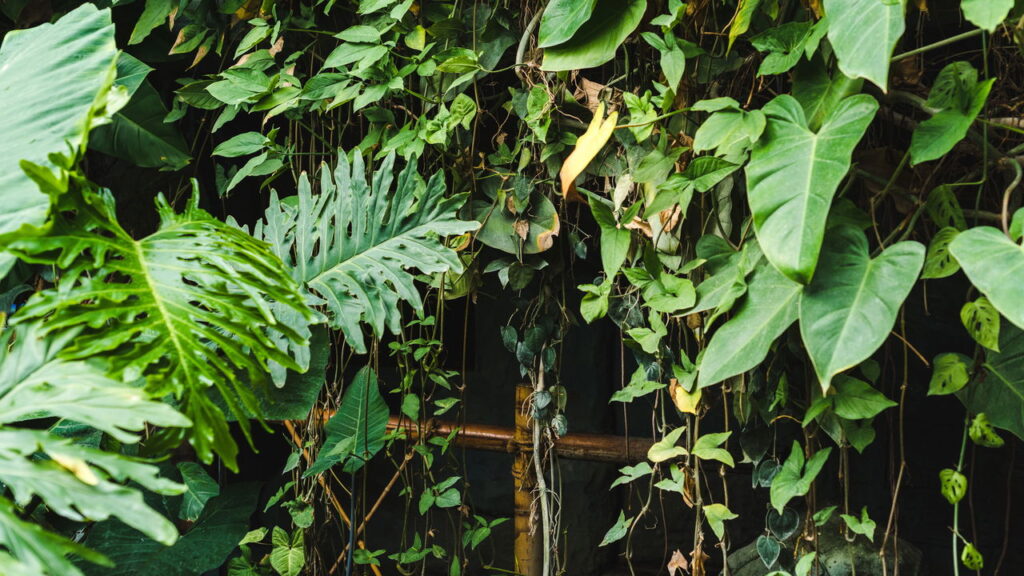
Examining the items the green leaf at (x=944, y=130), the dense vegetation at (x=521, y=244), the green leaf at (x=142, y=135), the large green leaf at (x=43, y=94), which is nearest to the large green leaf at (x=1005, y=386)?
the dense vegetation at (x=521, y=244)

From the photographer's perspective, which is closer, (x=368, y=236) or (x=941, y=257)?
(x=941, y=257)

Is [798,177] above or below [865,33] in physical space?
below

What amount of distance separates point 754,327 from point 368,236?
0.57 m

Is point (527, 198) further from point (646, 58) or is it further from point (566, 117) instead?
point (646, 58)

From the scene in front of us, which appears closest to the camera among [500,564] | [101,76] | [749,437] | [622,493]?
[101,76]

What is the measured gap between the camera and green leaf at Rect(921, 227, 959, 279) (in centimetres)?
101

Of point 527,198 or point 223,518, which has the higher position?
point 527,198

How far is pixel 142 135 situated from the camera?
1.71 m

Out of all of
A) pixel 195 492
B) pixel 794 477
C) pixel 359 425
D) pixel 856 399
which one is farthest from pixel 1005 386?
pixel 195 492

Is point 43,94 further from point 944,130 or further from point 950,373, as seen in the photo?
point 950,373

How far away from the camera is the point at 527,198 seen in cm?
134

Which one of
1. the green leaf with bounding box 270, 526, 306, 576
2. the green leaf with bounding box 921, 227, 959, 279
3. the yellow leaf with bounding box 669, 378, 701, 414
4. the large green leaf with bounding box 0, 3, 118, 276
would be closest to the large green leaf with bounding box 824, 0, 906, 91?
the green leaf with bounding box 921, 227, 959, 279

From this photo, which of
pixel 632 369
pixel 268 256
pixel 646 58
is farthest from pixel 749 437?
pixel 632 369

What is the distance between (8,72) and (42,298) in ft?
1.54
